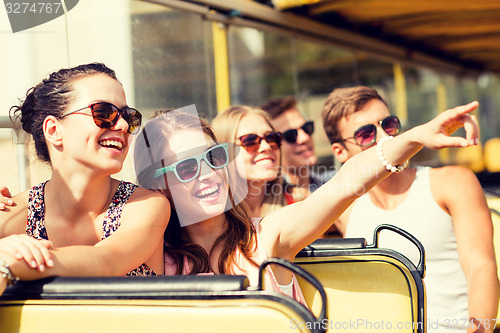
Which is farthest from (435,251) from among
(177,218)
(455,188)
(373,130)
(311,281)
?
(311,281)

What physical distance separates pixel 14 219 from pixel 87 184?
23cm

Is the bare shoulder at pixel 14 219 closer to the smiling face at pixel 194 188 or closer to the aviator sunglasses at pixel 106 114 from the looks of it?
the aviator sunglasses at pixel 106 114

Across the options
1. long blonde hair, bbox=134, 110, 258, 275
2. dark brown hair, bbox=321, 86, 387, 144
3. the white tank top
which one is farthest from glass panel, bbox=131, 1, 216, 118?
the white tank top

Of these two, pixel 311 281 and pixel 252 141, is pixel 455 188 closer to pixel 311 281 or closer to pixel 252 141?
pixel 252 141

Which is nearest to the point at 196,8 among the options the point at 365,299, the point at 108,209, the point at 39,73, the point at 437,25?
the point at 39,73

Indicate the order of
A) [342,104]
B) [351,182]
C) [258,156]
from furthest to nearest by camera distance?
[258,156]
[342,104]
[351,182]

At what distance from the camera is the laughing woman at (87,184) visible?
5.27ft

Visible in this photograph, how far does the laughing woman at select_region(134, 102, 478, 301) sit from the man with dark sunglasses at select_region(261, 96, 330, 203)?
123 cm

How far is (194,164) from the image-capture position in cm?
174

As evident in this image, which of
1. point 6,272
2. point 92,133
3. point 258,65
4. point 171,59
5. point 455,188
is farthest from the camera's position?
point 258,65

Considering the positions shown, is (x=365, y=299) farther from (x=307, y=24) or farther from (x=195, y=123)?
(x=307, y=24)

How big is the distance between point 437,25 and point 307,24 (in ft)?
4.90

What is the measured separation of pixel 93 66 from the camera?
69.5 inches

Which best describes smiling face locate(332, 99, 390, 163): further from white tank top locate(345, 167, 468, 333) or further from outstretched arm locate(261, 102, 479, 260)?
outstretched arm locate(261, 102, 479, 260)
